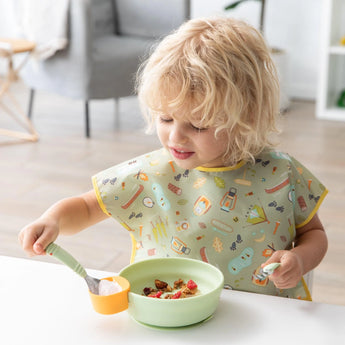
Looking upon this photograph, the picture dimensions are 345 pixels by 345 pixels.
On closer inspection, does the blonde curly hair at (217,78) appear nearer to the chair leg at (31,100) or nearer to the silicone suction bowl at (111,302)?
the silicone suction bowl at (111,302)

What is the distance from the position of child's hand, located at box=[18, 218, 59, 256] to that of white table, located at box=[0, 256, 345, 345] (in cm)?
4

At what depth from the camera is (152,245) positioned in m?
1.07

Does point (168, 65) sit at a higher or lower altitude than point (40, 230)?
higher

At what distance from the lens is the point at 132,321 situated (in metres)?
0.77

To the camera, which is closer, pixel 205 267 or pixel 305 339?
pixel 305 339

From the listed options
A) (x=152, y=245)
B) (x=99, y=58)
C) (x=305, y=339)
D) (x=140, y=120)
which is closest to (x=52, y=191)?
(x=99, y=58)

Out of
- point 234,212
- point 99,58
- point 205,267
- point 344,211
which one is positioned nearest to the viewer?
point 205,267

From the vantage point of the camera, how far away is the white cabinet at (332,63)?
3.61 m

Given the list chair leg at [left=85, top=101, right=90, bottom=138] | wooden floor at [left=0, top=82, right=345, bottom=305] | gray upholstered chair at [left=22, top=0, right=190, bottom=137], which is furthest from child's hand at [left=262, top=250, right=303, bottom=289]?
chair leg at [left=85, top=101, right=90, bottom=138]

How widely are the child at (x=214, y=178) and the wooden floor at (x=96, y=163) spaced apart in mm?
826

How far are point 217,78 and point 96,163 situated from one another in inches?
81.2

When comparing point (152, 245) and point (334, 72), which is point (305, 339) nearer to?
point (152, 245)

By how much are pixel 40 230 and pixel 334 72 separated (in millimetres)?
A: 3285

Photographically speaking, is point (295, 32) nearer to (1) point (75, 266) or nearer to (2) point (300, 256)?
(2) point (300, 256)
